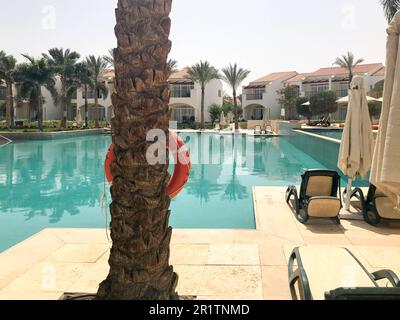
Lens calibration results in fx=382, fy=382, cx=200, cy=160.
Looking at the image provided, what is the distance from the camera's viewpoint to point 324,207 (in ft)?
20.4

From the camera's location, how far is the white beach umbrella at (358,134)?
6715 mm

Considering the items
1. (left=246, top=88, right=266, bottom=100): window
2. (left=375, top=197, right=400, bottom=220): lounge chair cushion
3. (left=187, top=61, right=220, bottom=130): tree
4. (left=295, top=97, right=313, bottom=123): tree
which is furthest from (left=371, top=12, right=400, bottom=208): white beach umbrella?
(left=246, top=88, right=266, bottom=100): window

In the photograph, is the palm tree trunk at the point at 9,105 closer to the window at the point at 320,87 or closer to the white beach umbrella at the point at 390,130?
the window at the point at 320,87

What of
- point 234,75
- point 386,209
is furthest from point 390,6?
point 234,75

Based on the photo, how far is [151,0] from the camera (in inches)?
101

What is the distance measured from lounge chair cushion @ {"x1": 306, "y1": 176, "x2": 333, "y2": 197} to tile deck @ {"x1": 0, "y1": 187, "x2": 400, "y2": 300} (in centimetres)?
62

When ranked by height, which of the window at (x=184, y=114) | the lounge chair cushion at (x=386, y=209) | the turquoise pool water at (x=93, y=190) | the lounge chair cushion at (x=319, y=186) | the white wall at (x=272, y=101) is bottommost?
the turquoise pool water at (x=93, y=190)

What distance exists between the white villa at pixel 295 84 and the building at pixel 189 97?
6102 mm

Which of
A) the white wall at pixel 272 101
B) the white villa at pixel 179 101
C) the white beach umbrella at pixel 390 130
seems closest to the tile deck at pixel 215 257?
the white beach umbrella at pixel 390 130

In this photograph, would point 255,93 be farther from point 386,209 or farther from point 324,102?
point 386,209

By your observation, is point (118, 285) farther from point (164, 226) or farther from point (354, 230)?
point (354, 230)

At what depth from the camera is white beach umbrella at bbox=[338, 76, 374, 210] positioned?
6715 millimetres

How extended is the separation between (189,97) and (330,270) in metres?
47.8

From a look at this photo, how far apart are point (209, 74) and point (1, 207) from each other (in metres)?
37.4
